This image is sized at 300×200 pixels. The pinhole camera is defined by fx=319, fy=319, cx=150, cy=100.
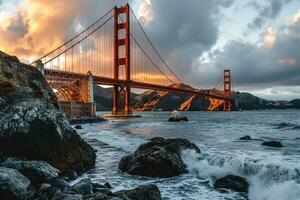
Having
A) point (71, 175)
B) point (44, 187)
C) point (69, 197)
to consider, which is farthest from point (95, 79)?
point (69, 197)

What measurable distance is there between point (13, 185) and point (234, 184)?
565cm

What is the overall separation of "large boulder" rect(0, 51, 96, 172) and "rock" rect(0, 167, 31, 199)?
212cm

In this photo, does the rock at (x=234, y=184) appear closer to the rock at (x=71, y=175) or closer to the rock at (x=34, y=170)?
the rock at (x=71, y=175)

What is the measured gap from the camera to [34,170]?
757cm

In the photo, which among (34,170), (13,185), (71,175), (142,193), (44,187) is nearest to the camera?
(13,185)

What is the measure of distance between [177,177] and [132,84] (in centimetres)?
6061

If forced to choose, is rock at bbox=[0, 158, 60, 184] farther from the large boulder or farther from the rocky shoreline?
the large boulder

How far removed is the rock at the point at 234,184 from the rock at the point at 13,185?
16.7 feet

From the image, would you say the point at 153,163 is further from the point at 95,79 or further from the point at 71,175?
the point at 95,79

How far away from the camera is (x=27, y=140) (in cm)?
878

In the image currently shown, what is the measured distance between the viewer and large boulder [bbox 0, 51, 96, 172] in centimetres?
871

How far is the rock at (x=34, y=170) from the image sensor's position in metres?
7.45

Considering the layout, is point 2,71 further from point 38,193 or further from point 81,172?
point 38,193

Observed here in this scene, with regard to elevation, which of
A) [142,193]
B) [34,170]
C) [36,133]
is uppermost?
[36,133]
